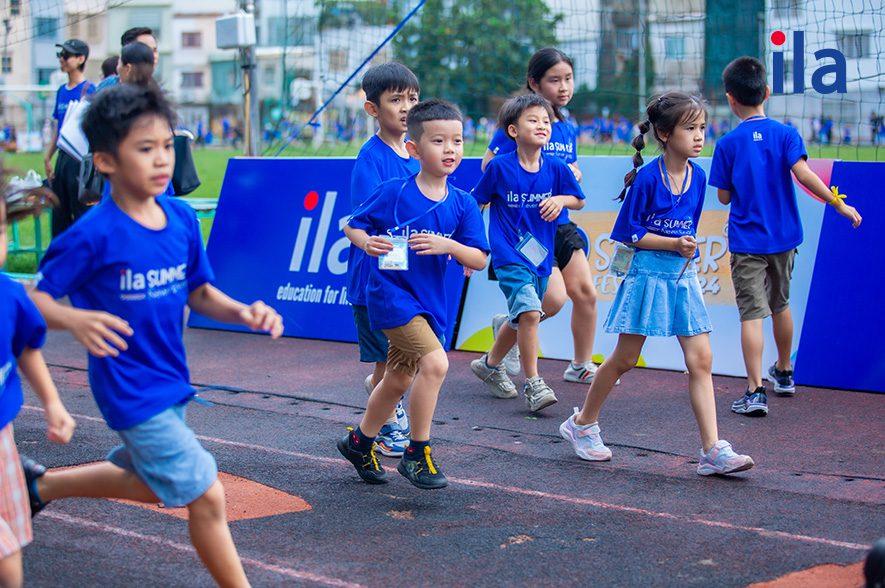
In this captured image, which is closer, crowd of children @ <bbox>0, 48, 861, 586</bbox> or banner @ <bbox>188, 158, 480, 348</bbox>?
crowd of children @ <bbox>0, 48, 861, 586</bbox>

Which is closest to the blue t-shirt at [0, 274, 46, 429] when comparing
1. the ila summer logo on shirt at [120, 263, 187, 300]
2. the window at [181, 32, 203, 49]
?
the ila summer logo on shirt at [120, 263, 187, 300]

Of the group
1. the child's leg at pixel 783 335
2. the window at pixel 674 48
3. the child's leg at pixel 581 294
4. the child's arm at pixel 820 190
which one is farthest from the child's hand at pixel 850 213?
the window at pixel 674 48

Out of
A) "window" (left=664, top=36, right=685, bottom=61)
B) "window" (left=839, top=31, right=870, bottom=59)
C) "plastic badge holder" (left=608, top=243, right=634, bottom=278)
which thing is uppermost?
"window" (left=664, top=36, right=685, bottom=61)

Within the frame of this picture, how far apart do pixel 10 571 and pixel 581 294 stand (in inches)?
179

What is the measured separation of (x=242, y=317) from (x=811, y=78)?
19.9ft

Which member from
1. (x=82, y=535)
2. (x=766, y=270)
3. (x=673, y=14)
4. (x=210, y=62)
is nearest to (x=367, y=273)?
(x=82, y=535)

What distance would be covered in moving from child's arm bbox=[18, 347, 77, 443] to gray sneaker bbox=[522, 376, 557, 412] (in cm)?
357

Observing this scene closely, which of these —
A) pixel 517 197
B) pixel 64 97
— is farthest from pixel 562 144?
pixel 64 97

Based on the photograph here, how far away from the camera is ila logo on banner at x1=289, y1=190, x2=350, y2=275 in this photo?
29.9ft

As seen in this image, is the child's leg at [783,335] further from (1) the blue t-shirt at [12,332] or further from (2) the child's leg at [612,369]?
(1) the blue t-shirt at [12,332]

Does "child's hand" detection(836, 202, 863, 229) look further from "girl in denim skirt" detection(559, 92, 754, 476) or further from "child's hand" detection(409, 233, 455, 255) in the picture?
"child's hand" detection(409, 233, 455, 255)

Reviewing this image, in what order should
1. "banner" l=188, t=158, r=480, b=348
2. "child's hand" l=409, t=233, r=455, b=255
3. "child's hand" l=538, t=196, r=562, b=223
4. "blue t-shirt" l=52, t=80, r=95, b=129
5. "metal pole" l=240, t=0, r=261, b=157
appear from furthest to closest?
1. "metal pole" l=240, t=0, r=261, b=157
2. "blue t-shirt" l=52, t=80, r=95, b=129
3. "banner" l=188, t=158, r=480, b=348
4. "child's hand" l=538, t=196, r=562, b=223
5. "child's hand" l=409, t=233, r=455, b=255

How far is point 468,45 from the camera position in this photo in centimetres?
3397

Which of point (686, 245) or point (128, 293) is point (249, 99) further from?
point (128, 293)
